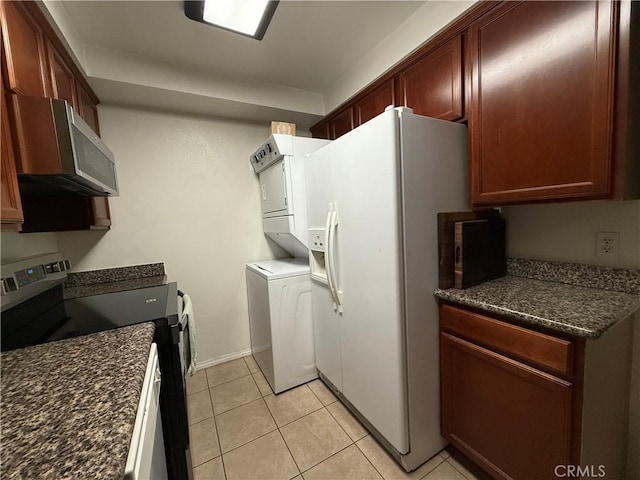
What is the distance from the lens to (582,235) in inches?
50.8

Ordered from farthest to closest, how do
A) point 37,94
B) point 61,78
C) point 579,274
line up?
point 61,78 → point 579,274 → point 37,94

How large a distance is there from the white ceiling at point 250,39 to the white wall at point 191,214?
54 cm

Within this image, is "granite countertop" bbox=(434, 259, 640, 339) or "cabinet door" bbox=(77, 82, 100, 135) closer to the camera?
"granite countertop" bbox=(434, 259, 640, 339)

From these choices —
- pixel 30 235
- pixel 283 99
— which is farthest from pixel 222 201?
pixel 30 235

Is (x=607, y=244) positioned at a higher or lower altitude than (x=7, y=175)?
lower

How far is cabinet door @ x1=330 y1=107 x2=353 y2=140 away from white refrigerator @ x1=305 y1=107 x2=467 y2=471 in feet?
2.59

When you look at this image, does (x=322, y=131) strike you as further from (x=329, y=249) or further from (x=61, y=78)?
(x=61, y=78)

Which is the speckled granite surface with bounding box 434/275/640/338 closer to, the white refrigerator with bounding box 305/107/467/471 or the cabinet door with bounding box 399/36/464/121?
the white refrigerator with bounding box 305/107/467/471

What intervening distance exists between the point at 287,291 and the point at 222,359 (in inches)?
44.9

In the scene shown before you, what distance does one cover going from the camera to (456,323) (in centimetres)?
127

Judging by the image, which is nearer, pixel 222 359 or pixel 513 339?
pixel 513 339

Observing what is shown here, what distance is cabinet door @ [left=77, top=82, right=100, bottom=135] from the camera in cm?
165

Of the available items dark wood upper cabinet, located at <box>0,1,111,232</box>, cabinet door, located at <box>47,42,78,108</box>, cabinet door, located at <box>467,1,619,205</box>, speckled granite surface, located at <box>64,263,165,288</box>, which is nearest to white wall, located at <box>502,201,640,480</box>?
cabinet door, located at <box>467,1,619,205</box>

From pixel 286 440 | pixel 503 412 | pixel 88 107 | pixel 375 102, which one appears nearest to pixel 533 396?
pixel 503 412
